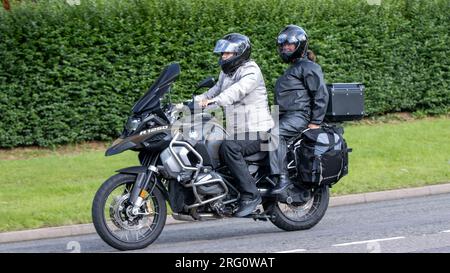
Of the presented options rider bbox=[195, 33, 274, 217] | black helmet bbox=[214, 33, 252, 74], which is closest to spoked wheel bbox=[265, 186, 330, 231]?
rider bbox=[195, 33, 274, 217]

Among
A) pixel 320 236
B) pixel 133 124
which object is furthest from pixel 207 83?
pixel 320 236

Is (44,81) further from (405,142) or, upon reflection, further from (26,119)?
(405,142)

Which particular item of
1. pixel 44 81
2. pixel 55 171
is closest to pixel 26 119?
pixel 44 81

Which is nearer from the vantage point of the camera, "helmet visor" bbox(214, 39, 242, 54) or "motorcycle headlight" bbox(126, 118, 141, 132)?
"motorcycle headlight" bbox(126, 118, 141, 132)

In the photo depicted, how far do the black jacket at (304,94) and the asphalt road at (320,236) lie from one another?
1244 mm

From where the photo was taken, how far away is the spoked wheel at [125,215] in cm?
894

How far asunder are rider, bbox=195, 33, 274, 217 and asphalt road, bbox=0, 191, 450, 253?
529 millimetres

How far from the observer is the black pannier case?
1039cm

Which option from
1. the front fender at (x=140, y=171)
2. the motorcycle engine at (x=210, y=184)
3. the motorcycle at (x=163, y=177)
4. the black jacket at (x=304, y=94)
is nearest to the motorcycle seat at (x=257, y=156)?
the motorcycle at (x=163, y=177)

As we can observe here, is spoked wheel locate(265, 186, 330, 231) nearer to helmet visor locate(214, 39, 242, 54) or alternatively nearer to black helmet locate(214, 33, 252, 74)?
black helmet locate(214, 33, 252, 74)

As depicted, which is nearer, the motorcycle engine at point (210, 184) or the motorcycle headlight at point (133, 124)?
the motorcycle headlight at point (133, 124)

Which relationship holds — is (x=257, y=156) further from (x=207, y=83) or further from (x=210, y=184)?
(x=207, y=83)

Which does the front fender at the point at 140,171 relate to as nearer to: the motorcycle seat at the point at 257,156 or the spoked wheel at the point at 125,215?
the spoked wheel at the point at 125,215
